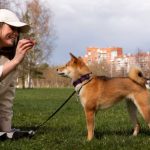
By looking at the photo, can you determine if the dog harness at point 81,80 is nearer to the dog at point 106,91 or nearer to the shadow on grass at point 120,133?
the dog at point 106,91

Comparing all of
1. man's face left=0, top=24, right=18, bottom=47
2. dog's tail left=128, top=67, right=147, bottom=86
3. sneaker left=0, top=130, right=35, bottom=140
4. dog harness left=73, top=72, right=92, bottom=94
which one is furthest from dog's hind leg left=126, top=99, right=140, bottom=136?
man's face left=0, top=24, right=18, bottom=47

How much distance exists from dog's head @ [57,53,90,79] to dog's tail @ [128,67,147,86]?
86 centimetres

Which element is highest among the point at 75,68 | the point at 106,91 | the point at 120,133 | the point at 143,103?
the point at 75,68

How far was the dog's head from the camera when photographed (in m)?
7.94

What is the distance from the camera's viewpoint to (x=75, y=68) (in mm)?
8109

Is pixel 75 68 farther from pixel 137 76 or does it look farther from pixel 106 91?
pixel 137 76

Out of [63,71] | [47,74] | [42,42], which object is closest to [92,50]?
[47,74]

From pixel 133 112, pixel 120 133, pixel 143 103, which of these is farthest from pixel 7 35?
pixel 133 112

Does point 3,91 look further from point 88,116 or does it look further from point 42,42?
point 42,42

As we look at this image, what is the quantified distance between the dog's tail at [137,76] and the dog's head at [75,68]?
86cm

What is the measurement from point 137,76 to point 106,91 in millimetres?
687

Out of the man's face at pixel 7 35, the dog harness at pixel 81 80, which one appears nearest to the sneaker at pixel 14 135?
the dog harness at pixel 81 80

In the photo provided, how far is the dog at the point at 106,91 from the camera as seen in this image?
296 inches

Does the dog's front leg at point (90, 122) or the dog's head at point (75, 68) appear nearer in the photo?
the dog's front leg at point (90, 122)
